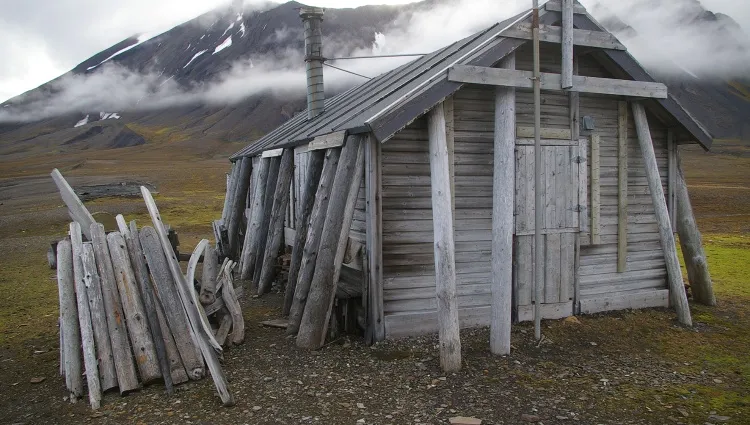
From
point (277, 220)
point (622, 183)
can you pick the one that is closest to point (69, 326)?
point (277, 220)

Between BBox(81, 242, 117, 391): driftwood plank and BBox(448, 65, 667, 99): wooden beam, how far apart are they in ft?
16.7

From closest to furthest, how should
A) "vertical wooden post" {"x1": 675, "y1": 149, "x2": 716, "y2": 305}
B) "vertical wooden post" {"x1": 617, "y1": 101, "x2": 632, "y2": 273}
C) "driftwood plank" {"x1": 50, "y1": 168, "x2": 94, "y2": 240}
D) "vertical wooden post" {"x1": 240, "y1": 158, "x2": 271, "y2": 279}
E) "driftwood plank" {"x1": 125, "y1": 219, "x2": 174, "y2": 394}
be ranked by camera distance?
"driftwood plank" {"x1": 125, "y1": 219, "x2": 174, "y2": 394} < "driftwood plank" {"x1": 50, "y1": 168, "x2": 94, "y2": 240} < "vertical wooden post" {"x1": 617, "y1": 101, "x2": 632, "y2": 273} < "vertical wooden post" {"x1": 675, "y1": 149, "x2": 716, "y2": 305} < "vertical wooden post" {"x1": 240, "y1": 158, "x2": 271, "y2": 279}

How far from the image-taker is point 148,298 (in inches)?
255

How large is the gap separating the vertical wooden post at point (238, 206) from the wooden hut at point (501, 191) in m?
5.25

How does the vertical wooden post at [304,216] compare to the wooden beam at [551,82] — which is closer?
the wooden beam at [551,82]

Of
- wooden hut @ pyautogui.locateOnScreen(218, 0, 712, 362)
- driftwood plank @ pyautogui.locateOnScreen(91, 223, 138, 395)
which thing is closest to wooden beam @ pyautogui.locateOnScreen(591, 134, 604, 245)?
wooden hut @ pyautogui.locateOnScreen(218, 0, 712, 362)

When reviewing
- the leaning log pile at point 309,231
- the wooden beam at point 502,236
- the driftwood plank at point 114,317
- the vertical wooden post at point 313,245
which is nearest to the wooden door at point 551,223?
the wooden beam at point 502,236

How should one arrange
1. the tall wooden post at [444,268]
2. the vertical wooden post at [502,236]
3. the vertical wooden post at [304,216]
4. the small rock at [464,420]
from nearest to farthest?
the small rock at [464,420] → the tall wooden post at [444,268] → the vertical wooden post at [502,236] → the vertical wooden post at [304,216]

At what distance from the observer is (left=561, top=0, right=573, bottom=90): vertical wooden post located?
25.8 feet

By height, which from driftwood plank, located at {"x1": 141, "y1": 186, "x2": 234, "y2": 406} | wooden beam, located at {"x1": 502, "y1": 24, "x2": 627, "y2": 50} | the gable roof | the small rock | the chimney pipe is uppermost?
the chimney pipe

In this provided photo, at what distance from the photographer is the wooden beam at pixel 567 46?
7863 millimetres

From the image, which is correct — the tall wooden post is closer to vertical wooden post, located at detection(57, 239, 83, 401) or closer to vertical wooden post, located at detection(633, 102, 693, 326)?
vertical wooden post, located at detection(633, 102, 693, 326)

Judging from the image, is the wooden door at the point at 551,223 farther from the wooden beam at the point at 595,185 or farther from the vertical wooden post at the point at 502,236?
the vertical wooden post at the point at 502,236

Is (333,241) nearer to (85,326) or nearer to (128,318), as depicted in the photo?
(128,318)
